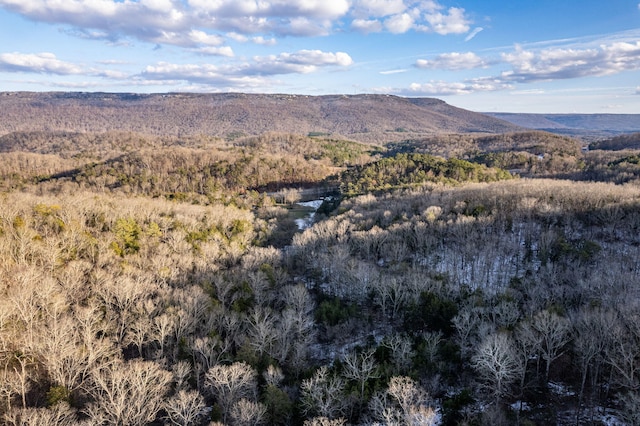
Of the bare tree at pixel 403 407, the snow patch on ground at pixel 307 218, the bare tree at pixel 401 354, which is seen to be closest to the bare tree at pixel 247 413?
the bare tree at pixel 403 407

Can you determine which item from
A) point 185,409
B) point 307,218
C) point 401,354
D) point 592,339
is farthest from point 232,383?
point 307,218

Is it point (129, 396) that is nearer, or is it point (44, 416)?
point (44, 416)

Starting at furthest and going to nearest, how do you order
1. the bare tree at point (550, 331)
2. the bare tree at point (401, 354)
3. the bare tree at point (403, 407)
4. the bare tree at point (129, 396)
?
the bare tree at point (401, 354)
the bare tree at point (550, 331)
the bare tree at point (129, 396)
the bare tree at point (403, 407)

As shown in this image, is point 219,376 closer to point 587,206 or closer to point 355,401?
point 355,401

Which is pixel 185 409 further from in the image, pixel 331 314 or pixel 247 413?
pixel 331 314

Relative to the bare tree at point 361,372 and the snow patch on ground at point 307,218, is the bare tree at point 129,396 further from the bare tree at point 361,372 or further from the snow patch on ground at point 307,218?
the snow patch on ground at point 307,218

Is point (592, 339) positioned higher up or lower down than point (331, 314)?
higher up

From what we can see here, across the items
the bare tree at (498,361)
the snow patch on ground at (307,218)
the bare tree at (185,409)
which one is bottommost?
the snow patch on ground at (307,218)

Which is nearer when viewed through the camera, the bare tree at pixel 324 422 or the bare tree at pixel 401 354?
the bare tree at pixel 324 422
